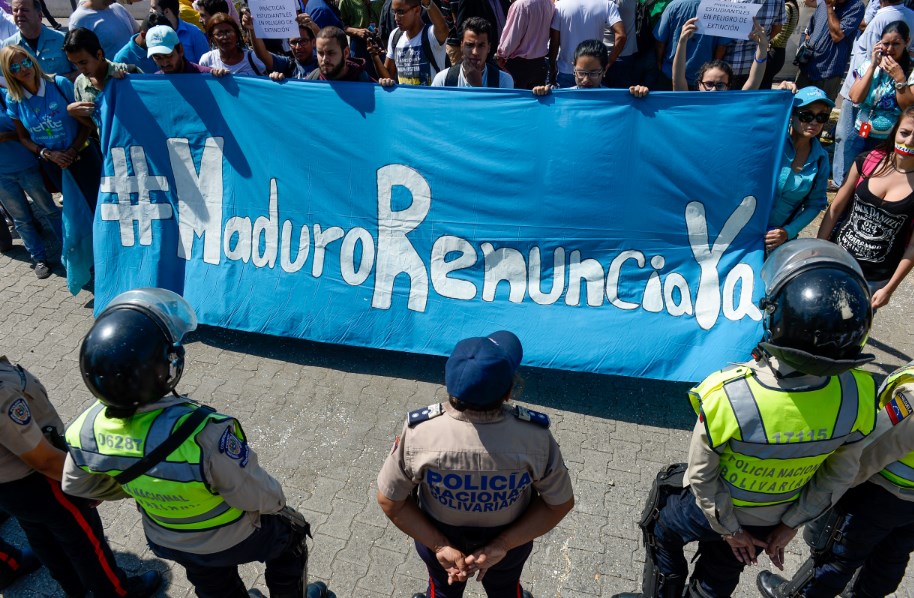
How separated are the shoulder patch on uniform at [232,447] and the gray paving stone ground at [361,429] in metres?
1.33

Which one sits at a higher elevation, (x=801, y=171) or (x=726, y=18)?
(x=726, y=18)

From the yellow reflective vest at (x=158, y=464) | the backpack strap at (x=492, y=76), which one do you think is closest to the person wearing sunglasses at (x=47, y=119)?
the backpack strap at (x=492, y=76)

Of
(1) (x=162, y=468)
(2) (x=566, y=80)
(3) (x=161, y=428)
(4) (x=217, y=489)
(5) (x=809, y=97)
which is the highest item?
(5) (x=809, y=97)

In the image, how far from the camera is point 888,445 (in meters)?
2.38

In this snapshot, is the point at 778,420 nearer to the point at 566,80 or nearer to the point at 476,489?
the point at 476,489

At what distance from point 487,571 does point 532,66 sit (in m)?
5.19

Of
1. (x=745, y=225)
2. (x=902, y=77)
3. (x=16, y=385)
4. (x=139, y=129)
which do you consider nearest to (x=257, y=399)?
(x=16, y=385)

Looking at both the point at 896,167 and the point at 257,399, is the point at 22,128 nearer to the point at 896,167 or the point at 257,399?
the point at 257,399

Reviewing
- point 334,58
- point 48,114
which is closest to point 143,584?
point 334,58

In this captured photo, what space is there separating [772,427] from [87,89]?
581cm

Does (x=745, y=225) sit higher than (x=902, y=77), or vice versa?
(x=902, y=77)

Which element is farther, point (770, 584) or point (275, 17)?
point (275, 17)

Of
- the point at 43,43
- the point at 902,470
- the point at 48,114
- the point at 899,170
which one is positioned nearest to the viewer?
the point at 902,470

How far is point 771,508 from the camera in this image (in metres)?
2.47
